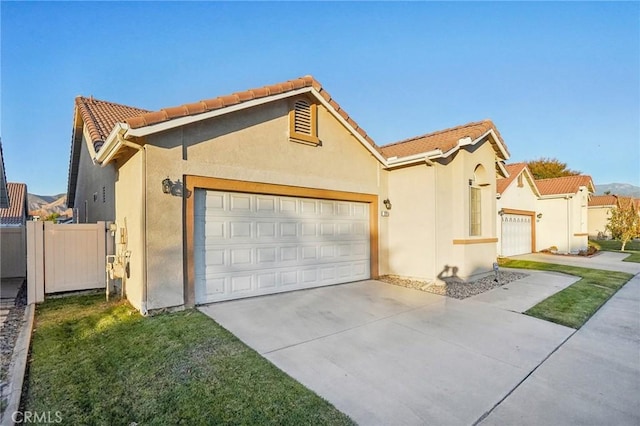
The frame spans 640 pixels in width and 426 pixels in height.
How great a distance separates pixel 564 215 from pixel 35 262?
25749mm

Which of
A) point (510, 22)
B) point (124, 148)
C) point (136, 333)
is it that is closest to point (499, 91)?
point (510, 22)

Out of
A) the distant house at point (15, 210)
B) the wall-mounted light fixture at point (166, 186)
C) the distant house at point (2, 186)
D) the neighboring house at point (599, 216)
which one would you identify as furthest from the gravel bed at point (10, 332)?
the neighboring house at point (599, 216)

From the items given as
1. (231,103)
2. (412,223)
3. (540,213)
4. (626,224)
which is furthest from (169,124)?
(626,224)

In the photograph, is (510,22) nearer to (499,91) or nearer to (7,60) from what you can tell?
(499,91)

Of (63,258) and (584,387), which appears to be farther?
(63,258)

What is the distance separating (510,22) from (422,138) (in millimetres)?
4569

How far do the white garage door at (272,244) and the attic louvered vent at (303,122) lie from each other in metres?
1.71

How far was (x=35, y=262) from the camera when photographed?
7.48 metres

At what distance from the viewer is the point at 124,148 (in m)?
6.55

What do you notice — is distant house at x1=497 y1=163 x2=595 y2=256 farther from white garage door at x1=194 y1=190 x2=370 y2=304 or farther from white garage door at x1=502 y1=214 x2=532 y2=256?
white garage door at x1=194 y1=190 x2=370 y2=304

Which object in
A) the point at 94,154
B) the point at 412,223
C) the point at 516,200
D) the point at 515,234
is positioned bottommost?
the point at 515,234

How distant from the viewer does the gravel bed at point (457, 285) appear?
8.63 m

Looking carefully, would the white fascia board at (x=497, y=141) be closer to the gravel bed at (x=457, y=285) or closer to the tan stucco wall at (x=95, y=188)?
the gravel bed at (x=457, y=285)

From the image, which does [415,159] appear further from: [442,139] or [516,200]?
[516,200]
